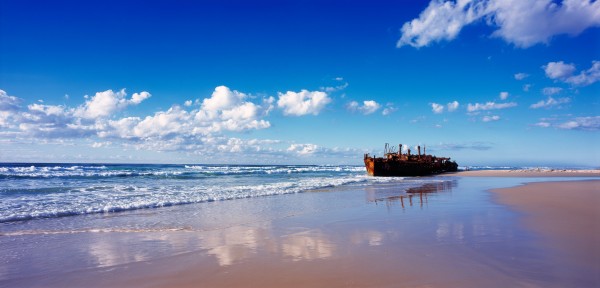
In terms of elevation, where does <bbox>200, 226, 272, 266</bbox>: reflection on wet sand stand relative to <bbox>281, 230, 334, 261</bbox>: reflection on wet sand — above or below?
below

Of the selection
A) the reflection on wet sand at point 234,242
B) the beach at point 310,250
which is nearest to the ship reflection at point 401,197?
the beach at point 310,250

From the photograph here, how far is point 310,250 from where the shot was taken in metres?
5.79

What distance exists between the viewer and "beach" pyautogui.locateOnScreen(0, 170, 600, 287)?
4383 mm

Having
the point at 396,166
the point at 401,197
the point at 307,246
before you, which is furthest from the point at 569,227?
the point at 396,166

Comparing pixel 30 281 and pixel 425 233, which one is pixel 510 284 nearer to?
pixel 425 233

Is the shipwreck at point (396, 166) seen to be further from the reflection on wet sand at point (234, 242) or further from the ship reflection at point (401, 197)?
the reflection on wet sand at point (234, 242)

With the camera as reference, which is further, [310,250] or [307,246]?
[307,246]

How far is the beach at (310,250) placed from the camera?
438cm

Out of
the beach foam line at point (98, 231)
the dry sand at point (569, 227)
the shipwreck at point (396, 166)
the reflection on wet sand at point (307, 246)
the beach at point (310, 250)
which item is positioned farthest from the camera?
the shipwreck at point (396, 166)

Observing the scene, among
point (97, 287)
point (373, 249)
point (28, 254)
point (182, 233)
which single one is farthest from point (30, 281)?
point (373, 249)

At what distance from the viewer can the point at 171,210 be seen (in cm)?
1109

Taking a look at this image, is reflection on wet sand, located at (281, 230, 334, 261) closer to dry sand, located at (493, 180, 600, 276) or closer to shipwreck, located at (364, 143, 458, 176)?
dry sand, located at (493, 180, 600, 276)

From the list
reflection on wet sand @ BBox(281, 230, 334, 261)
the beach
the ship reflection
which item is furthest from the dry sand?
reflection on wet sand @ BBox(281, 230, 334, 261)

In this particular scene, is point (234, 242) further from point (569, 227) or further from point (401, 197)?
point (401, 197)
